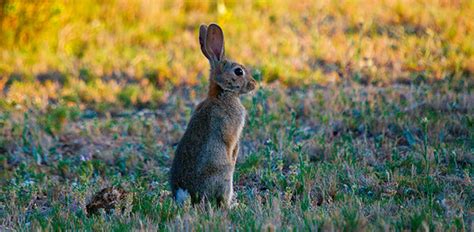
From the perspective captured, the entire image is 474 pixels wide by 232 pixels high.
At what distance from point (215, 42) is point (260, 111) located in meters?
2.77

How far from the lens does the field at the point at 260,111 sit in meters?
5.51

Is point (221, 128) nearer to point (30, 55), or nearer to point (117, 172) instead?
point (117, 172)

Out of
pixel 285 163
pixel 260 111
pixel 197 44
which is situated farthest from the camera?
pixel 197 44

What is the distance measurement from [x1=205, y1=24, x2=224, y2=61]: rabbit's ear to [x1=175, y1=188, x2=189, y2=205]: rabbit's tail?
3.89 feet

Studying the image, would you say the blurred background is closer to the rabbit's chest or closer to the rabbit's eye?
the rabbit's eye

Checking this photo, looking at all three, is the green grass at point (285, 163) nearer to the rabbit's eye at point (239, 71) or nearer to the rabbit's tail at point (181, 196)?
the rabbit's tail at point (181, 196)

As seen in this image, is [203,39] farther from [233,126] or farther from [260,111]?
[260,111]

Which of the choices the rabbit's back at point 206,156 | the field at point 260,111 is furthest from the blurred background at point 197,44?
the rabbit's back at point 206,156

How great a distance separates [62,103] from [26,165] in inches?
87.4

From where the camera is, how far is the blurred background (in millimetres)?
10297

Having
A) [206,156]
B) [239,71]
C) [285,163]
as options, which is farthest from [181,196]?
[285,163]

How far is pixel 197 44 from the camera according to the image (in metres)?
12.4

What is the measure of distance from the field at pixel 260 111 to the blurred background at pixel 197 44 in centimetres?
4

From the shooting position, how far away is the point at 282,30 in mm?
12641
